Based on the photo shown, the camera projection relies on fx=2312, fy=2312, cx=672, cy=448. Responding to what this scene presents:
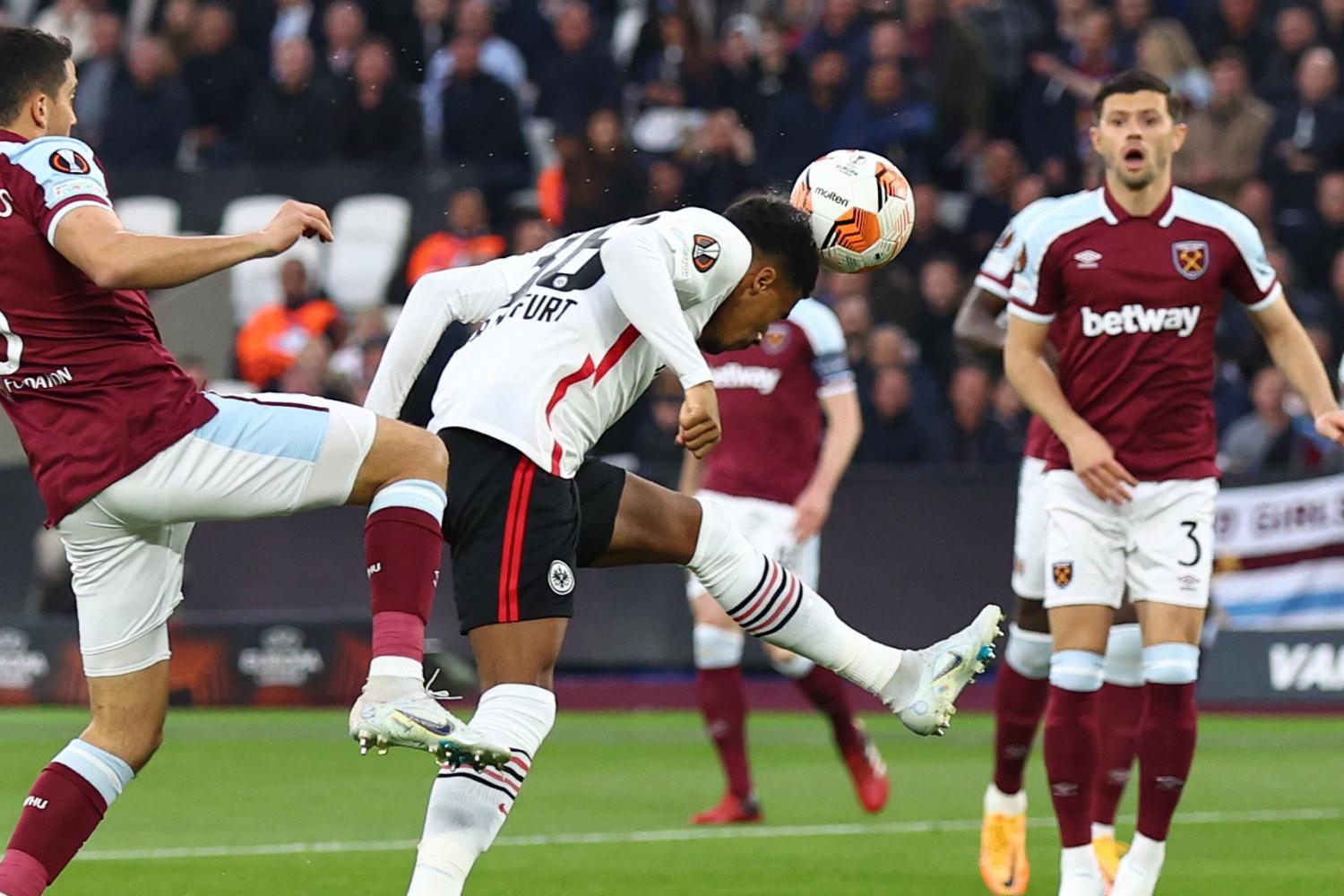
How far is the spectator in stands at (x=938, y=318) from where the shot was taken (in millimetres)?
15336

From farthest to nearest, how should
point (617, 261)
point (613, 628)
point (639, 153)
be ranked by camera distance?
point (639, 153) → point (613, 628) → point (617, 261)

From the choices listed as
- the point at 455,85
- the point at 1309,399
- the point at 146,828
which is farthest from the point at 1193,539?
the point at 455,85

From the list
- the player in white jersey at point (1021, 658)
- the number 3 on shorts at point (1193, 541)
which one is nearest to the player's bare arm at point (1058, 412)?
the number 3 on shorts at point (1193, 541)

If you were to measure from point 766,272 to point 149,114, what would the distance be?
504 inches

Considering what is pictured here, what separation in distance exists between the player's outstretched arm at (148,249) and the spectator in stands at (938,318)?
10260 mm

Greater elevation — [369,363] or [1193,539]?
[1193,539]

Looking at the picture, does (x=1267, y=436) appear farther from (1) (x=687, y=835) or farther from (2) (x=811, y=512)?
(1) (x=687, y=835)

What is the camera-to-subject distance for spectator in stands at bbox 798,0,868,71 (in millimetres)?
17000

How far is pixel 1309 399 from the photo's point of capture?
726 cm

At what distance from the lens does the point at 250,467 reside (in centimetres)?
567

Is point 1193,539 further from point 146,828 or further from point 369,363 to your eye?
point 369,363

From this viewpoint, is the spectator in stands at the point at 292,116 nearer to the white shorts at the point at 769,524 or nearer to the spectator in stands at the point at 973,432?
the spectator in stands at the point at 973,432

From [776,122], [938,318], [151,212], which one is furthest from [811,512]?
[151,212]

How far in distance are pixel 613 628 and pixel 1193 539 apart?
7.34 meters
